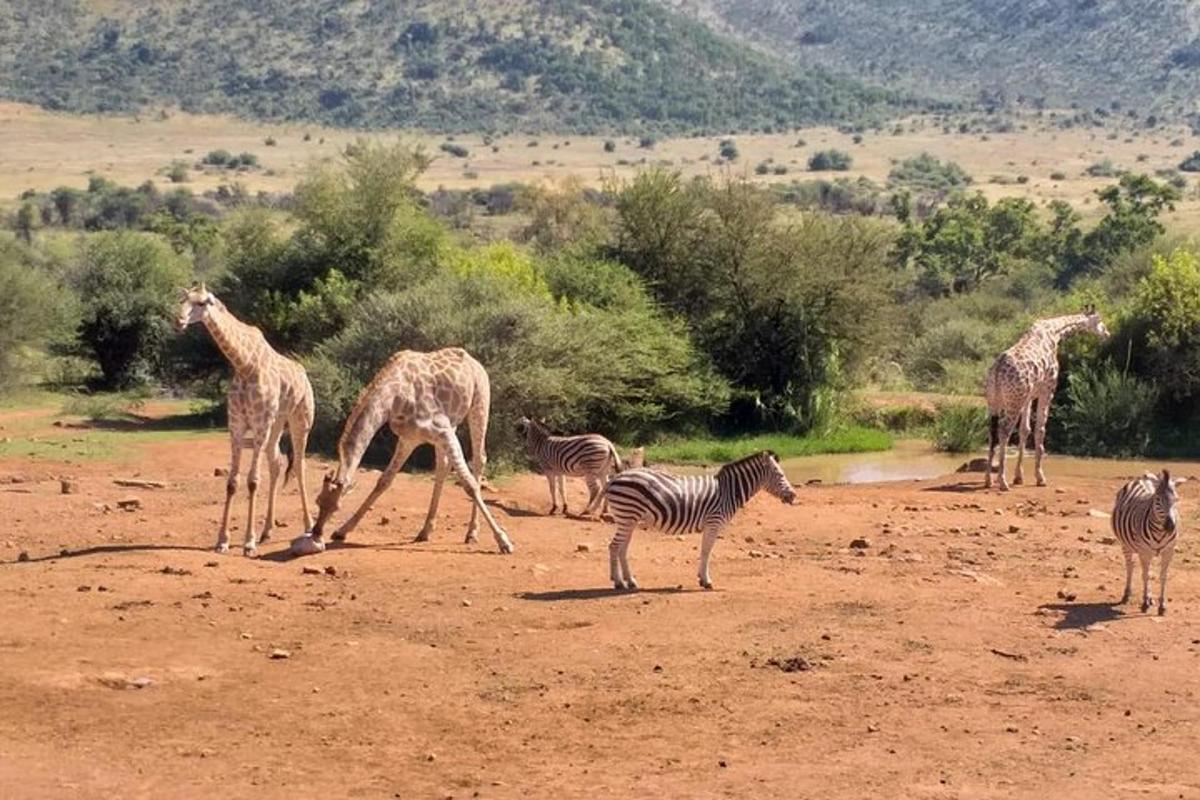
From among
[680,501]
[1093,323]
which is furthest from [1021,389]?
[680,501]

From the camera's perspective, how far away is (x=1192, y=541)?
60.4ft

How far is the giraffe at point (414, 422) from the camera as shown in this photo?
15992 millimetres

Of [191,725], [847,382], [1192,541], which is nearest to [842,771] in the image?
[191,725]

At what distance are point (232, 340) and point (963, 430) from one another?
15.3 m

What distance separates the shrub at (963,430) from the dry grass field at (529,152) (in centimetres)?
5618

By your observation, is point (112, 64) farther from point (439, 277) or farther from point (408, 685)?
point (408, 685)

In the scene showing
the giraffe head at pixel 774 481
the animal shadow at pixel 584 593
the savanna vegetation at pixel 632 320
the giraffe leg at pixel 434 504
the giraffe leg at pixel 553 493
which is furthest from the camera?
the savanna vegetation at pixel 632 320

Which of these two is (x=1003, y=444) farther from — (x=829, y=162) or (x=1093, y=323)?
(x=829, y=162)

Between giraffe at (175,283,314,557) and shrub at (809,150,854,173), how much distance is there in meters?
84.4

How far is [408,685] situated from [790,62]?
122137 mm

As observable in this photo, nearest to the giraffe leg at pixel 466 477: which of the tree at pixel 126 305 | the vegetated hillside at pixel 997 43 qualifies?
the tree at pixel 126 305

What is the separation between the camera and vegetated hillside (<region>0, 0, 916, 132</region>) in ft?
346

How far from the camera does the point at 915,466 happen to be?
1067 inches

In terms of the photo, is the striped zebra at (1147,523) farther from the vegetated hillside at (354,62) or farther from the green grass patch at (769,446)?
the vegetated hillside at (354,62)
